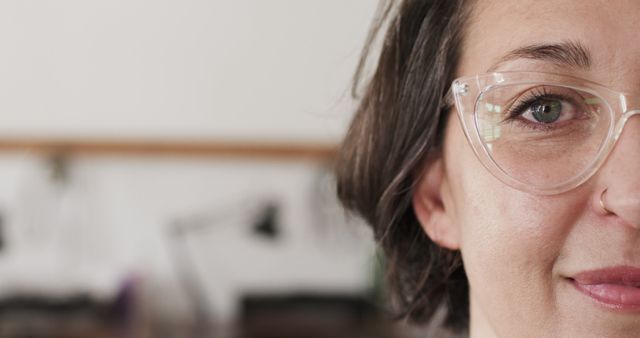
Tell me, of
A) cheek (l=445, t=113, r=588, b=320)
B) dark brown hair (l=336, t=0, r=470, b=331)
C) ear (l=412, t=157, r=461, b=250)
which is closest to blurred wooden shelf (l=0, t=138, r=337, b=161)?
dark brown hair (l=336, t=0, r=470, b=331)

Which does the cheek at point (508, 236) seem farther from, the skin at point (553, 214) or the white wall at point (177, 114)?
the white wall at point (177, 114)

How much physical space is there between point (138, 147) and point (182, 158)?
147mm

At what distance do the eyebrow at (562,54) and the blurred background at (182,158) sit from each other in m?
1.79

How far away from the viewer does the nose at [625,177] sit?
63 cm

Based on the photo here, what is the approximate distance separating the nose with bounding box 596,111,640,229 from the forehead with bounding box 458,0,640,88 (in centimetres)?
4

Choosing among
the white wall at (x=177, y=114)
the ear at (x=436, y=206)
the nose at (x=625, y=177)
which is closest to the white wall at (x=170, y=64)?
the white wall at (x=177, y=114)

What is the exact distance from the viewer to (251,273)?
8.69 feet

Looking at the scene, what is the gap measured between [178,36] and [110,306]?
885 mm

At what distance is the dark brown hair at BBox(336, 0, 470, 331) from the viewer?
83 centimetres

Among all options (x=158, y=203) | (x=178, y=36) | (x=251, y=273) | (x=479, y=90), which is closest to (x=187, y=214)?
(x=158, y=203)

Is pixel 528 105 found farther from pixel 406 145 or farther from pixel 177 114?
pixel 177 114

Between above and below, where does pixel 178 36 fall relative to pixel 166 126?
above

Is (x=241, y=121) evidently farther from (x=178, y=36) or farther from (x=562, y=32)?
(x=562, y=32)

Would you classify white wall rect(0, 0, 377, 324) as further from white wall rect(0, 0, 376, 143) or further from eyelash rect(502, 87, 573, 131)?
eyelash rect(502, 87, 573, 131)
